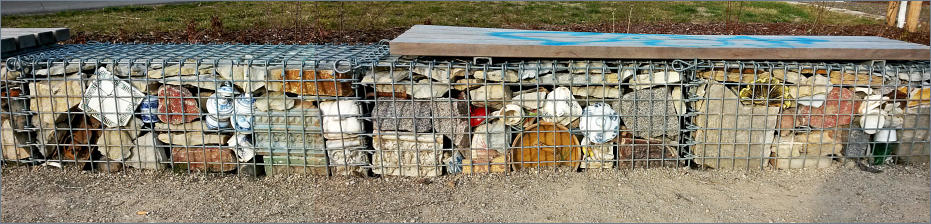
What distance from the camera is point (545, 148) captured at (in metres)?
4.38

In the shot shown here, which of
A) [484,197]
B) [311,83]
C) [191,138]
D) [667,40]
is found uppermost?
[667,40]

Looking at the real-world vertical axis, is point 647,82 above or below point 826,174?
above

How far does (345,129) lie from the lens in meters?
4.25

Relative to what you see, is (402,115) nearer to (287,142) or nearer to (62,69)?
(287,142)

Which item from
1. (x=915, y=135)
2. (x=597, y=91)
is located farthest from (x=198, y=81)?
(x=915, y=135)

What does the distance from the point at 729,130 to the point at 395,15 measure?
6933mm

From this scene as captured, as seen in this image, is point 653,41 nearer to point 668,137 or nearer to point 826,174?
point 668,137

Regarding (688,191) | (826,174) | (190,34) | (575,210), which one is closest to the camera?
(575,210)

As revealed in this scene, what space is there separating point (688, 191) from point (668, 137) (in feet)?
1.50

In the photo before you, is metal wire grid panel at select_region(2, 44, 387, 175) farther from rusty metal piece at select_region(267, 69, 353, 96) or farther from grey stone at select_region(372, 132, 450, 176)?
grey stone at select_region(372, 132, 450, 176)

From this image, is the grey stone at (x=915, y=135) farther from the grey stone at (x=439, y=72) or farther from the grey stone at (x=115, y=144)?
the grey stone at (x=115, y=144)

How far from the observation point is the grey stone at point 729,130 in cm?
427

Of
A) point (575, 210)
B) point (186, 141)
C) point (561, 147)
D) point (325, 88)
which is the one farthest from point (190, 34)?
point (575, 210)

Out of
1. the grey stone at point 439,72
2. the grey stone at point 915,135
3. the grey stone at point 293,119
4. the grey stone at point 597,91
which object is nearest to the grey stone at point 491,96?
the grey stone at point 439,72
